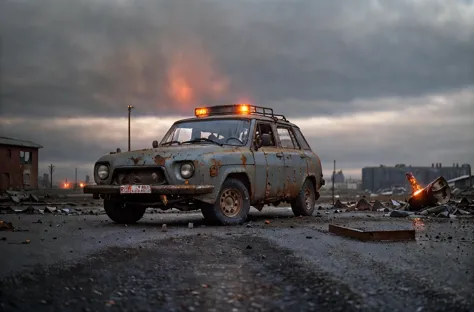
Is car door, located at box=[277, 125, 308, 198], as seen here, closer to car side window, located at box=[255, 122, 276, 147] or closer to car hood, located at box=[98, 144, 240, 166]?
car side window, located at box=[255, 122, 276, 147]

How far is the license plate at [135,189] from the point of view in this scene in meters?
7.78

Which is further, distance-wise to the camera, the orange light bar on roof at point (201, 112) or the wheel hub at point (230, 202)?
the orange light bar on roof at point (201, 112)

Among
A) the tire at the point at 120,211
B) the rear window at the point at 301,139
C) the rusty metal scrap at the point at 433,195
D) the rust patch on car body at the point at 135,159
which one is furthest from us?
the rusty metal scrap at the point at 433,195

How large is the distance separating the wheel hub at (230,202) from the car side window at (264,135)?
1.13 m

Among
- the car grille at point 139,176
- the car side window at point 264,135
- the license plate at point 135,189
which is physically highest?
the car side window at point 264,135

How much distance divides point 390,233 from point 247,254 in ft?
7.51

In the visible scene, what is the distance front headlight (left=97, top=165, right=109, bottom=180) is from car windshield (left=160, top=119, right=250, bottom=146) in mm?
1296

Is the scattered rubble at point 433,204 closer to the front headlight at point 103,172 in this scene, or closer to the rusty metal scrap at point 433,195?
the rusty metal scrap at point 433,195

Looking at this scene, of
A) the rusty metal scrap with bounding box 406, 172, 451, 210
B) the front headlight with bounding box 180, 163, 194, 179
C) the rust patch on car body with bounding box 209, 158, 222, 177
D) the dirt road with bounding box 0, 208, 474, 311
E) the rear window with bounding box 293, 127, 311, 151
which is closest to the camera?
the dirt road with bounding box 0, 208, 474, 311

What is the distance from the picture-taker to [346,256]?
507cm

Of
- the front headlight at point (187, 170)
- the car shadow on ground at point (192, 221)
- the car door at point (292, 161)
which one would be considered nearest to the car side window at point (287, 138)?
the car door at point (292, 161)

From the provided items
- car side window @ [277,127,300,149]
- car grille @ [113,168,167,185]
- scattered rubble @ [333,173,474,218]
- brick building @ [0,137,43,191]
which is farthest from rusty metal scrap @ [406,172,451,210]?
brick building @ [0,137,43,191]

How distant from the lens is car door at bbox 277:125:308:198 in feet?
33.0

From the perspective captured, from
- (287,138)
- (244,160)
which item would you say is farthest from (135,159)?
(287,138)
